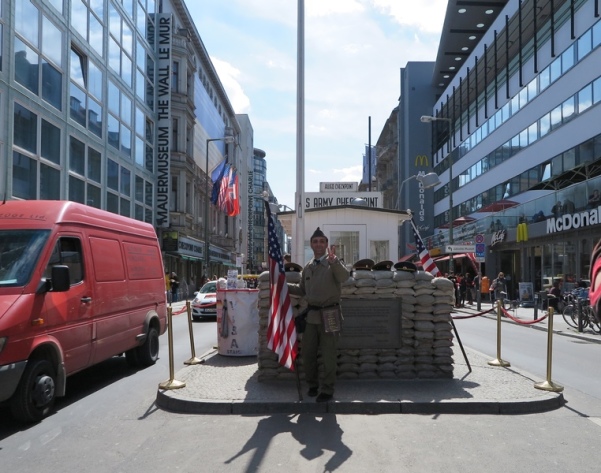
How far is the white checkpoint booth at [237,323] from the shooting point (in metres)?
10.9

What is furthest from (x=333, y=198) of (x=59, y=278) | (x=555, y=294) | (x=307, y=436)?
(x=307, y=436)

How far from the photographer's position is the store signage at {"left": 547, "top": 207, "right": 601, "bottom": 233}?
70.1 ft

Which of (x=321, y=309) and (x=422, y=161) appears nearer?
(x=321, y=309)

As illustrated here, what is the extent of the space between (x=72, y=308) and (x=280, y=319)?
8.66 feet

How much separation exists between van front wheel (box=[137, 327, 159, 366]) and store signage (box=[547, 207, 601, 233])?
660 inches

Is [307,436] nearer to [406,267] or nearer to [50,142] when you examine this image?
[406,267]

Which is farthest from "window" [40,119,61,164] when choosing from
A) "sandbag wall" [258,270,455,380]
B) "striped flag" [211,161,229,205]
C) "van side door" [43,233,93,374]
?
"striped flag" [211,161,229,205]

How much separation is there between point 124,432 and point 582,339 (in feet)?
42.5

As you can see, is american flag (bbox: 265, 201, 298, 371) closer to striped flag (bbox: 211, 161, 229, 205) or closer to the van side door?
the van side door

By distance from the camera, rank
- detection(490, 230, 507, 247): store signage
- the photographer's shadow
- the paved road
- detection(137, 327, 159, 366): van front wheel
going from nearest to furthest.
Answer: the paved road → the photographer's shadow → detection(137, 327, 159, 366): van front wheel → detection(490, 230, 507, 247): store signage

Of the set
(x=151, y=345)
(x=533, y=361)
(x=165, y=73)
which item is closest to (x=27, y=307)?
(x=151, y=345)

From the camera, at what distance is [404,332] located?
27.4ft

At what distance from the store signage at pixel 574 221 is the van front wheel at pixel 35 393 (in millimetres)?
19625

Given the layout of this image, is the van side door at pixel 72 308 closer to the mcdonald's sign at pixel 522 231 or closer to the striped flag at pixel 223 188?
the mcdonald's sign at pixel 522 231
